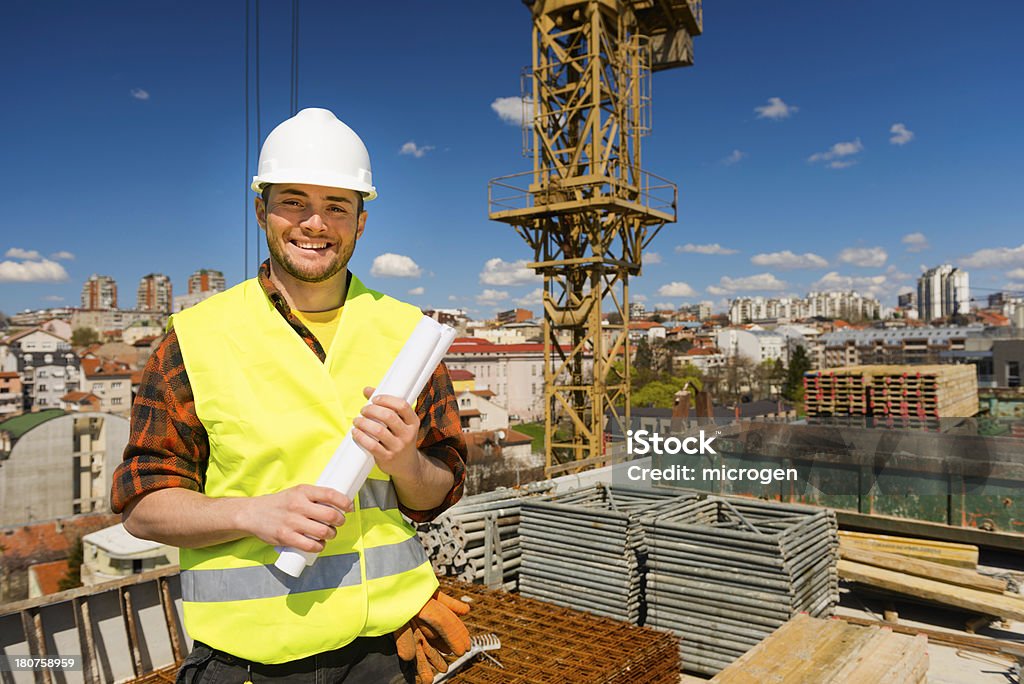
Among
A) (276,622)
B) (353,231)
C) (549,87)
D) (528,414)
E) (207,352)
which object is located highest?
(549,87)

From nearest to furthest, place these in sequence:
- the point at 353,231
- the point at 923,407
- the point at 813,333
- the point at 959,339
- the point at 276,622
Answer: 1. the point at 276,622
2. the point at 353,231
3. the point at 923,407
4. the point at 959,339
5. the point at 813,333

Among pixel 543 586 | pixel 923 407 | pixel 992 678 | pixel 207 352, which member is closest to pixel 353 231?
pixel 207 352

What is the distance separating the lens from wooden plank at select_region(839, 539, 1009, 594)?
892 centimetres

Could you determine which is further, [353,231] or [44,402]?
[44,402]

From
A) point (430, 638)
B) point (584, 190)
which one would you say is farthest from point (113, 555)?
point (430, 638)

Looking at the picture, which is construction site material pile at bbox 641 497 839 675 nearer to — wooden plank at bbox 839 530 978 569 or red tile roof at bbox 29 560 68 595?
wooden plank at bbox 839 530 978 569

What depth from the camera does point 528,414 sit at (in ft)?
286

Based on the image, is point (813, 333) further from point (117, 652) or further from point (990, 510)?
point (117, 652)

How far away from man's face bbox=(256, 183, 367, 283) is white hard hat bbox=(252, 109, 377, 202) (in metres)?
0.04

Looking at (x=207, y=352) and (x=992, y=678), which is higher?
(x=207, y=352)

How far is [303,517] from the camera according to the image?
1.51m

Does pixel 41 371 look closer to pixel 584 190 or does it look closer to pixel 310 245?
pixel 584 190

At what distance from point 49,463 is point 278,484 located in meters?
68.4

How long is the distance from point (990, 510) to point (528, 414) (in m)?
77.3
